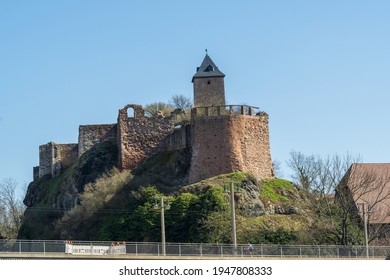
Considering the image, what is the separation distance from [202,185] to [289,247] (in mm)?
18663

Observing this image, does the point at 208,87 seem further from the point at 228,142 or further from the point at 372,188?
the point at 372,188

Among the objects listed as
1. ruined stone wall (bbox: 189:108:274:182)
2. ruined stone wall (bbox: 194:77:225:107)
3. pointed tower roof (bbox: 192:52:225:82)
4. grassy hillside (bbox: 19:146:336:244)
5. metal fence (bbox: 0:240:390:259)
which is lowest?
metal fence (bbox: 0:240:390:259)

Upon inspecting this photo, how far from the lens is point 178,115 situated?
8175 centimetres

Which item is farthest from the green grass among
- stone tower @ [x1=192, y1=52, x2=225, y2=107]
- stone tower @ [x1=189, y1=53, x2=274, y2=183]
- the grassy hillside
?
stone tower @ [x1=192, y1=52, x2=225, y2=107]

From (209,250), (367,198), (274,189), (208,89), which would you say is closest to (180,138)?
(208,89)

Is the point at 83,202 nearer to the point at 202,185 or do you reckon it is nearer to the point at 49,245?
the point at 202,185

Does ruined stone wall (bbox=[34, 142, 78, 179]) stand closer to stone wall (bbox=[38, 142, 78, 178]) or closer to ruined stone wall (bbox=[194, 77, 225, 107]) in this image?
stone wall (bbox=[38, 142, 78, 178])

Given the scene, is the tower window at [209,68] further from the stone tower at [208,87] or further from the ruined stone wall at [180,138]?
the ruined stone wall at [180,138]

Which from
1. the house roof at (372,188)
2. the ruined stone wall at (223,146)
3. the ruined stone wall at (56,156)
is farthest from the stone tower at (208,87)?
the ruined stone wall at (56,156)

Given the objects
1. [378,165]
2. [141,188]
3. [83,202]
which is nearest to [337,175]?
[378,165]

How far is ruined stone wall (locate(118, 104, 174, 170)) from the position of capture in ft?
267

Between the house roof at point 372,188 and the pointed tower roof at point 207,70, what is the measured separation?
13.9 m

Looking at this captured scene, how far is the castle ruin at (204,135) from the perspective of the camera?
75562 millimetres

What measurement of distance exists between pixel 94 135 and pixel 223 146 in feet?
52.0
